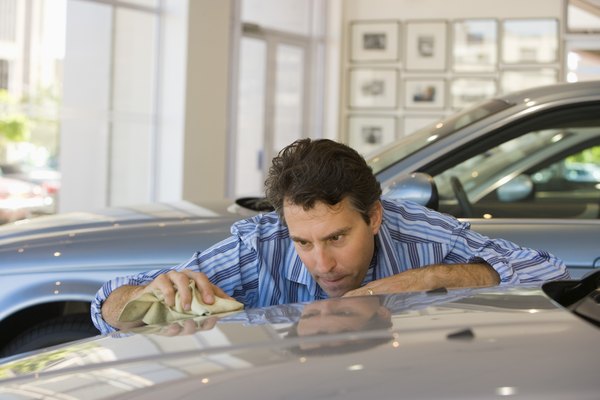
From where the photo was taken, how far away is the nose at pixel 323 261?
2373 mm

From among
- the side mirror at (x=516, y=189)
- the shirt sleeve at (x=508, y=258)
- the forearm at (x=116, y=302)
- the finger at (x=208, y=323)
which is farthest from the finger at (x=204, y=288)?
the side mirror at (x=516, y=189)

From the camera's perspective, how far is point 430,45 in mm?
13852

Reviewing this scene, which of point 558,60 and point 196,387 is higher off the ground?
point 558,60

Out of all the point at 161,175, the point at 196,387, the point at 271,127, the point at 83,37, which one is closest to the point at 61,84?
the point at 83,37

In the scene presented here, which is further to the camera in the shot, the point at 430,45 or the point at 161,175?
the point at 430,45

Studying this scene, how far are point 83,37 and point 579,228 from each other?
26.2 feet

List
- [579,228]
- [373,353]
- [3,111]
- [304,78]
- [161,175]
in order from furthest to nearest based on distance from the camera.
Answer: [304,78]
[161,175]
[3,111]
[579,228]
[373,353]

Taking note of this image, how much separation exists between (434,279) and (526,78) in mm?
11652

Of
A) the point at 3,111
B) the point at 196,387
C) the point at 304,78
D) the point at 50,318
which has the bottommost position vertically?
the point at 50,318

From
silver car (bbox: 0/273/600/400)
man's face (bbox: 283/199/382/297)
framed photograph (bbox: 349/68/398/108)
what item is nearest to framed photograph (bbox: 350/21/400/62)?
framed photograph (bbox: 349/68/398/108)

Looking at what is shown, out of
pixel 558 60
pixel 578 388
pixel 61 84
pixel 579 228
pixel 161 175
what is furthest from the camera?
pixel 558 60

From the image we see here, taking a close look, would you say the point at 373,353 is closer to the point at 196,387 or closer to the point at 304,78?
the point at 196,387

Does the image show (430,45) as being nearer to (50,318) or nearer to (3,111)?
(3,111)

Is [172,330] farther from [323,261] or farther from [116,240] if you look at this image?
[116,240]
